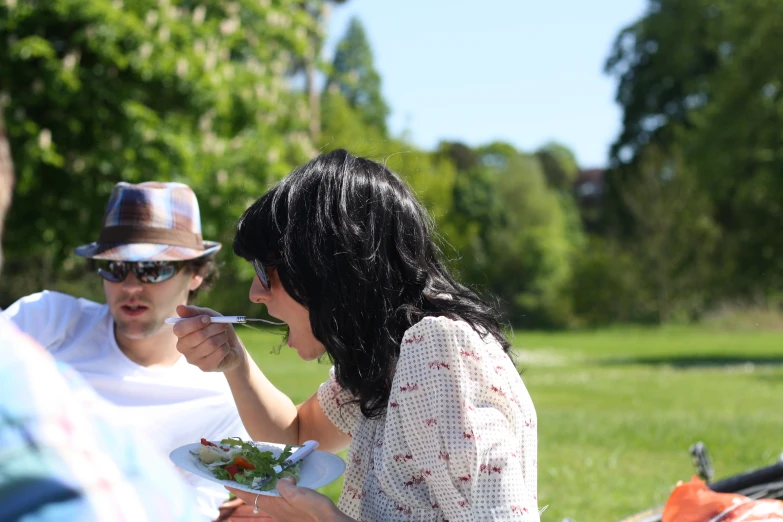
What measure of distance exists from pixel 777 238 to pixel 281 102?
55.0 ft

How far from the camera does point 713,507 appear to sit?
2592mm

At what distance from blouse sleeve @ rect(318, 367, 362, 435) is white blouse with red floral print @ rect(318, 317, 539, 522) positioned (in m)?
0.49

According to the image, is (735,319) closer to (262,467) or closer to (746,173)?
(746,173)

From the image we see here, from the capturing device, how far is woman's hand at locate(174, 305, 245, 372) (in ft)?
7.35

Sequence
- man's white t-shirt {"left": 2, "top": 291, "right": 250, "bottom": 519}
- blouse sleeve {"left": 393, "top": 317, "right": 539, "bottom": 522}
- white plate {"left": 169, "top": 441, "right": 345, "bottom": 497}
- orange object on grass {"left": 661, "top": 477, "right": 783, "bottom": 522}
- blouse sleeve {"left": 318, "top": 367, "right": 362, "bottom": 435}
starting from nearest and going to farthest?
blouse sleeve {"left": 393, "top": 317, "right": 539, "bottom": 522} < white plate {"left": 169, "top": 441, "right": 345, "bottom": 497} < blouse sleeve {"left": 318, "top": 367, "right": 362, "bottom": 435} < orange object on grass {"left": 661, "top": 477, "right": 783, "bottom": 522} < man's white t-shirt {"left": 2, "top": 291, "right": 250, "bottom": 519}

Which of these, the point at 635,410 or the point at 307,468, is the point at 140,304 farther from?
the point at 635,410

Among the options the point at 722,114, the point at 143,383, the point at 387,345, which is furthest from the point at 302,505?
the point at 722,114

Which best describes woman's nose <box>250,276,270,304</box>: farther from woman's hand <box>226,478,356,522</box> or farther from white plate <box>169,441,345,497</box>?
woman's hand <box>226,478,356,522</box>

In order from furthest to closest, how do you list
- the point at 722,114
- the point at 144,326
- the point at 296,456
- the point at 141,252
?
the point at 722,114
the point at 141,252
the point at 144,326
the point at 296,456

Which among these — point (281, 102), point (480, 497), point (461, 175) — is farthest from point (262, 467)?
point (461, 175)

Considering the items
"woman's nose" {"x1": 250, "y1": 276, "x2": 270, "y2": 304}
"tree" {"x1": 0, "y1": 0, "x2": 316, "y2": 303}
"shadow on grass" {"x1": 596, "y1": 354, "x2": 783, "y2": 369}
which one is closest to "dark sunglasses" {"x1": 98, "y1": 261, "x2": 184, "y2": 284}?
"woman's nose" {"x1": 250, "y1": 276, "x2": 270, "y2": 304}

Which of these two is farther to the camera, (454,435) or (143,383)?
(143,383)

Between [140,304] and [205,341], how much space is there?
0.82 metres

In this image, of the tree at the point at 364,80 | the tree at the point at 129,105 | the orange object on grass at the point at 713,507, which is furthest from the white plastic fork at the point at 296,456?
the tree at the point at 364,80
